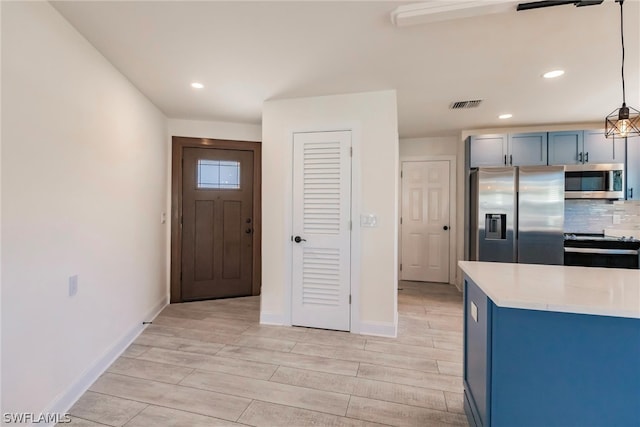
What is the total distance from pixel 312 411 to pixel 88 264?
1.83 metres

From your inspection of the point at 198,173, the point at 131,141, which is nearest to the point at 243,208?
the point at 198,173

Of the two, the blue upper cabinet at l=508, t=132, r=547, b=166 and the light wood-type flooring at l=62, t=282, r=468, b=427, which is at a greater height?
the blue upper cabinet at l=508, t=132, r=547, b=166

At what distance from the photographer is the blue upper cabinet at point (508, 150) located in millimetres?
3832

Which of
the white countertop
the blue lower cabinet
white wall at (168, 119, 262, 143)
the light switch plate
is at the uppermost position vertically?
white wall at (168, 119, 262, 143)

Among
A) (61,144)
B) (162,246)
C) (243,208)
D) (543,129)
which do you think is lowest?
(162,246)

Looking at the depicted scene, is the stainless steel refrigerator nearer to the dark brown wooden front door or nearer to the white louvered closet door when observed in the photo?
the white louvered closet door

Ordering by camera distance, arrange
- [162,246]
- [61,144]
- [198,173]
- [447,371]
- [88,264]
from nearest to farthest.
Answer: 1. [61,144]
2. [88,264]
3. [447,371]
4. [162,246]
5. [198,173]

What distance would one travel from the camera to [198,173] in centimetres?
393

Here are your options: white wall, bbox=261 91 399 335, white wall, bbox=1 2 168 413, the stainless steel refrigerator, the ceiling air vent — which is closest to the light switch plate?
white wall, bbox=261 91 399 335

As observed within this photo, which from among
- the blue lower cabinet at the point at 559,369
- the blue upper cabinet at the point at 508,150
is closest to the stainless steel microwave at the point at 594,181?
the blue upper cabinet at the point at 508,150

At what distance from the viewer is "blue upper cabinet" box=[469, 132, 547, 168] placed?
3832 millimetres

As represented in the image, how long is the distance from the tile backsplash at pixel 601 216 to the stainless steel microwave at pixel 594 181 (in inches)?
11.9

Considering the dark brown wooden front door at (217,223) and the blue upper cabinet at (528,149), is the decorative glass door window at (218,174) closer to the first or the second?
the dark brown wooden front door at (217,223)

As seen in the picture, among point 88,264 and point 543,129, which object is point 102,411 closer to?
point 88,264
